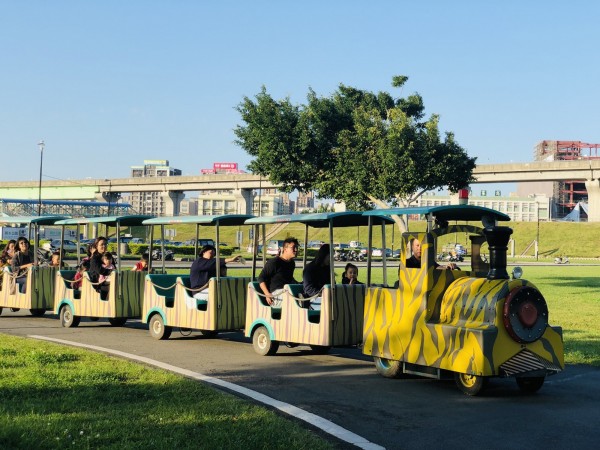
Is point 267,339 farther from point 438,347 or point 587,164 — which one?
point 587,164

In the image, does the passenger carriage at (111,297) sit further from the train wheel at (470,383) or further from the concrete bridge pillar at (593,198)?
the concrete bridge pillar at (593,198)

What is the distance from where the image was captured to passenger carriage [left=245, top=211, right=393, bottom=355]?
1139 cm

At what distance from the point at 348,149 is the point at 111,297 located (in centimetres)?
1558

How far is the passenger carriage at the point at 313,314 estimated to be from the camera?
1139 centimetres

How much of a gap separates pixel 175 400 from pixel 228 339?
6.70 m

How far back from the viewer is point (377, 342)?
404 inches

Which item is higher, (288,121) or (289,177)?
(288,121)

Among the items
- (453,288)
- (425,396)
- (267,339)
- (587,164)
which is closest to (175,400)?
(425,396)

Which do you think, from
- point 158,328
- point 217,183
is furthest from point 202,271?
point 217,183

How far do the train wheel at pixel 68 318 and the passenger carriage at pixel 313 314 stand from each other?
5.32 meters

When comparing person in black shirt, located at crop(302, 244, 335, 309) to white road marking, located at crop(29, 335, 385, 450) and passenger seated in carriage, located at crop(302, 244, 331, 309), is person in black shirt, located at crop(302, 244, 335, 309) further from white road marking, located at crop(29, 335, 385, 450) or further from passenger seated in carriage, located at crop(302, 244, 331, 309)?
white road marking, located at crop(29, 335, 385, 450)

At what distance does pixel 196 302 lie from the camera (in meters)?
13.9

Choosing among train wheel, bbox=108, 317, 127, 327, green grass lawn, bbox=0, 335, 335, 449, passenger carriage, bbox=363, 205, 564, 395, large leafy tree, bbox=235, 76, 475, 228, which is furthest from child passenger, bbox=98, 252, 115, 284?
large leafy tree, bbox=235, 76, 475, 228

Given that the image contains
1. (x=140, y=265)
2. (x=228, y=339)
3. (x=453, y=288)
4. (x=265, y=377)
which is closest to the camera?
(x=453, y=288)
